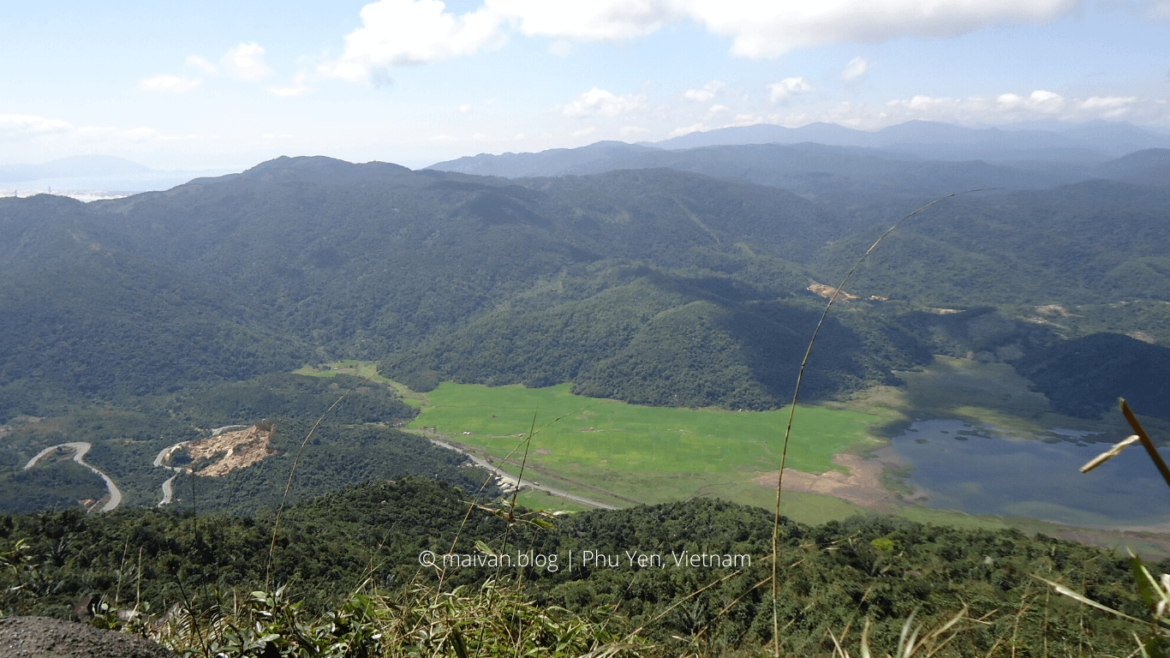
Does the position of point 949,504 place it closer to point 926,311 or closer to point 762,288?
point 926,311

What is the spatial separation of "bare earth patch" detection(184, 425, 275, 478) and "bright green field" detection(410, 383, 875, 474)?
19560mm

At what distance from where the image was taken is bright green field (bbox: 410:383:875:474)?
54.3 m

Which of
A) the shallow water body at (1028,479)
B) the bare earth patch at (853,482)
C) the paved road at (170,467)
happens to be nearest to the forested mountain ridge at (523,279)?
the bare earth patch at (853,482)

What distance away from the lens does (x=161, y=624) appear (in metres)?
2.29

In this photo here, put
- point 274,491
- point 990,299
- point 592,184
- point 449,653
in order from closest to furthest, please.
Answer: point 449,653 < point 274,491 < point 990,299 < point 592,184

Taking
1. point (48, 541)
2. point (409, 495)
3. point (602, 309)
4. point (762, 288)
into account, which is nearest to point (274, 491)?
point (409, 495)

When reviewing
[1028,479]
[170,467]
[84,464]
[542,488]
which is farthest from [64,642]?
[84,464]

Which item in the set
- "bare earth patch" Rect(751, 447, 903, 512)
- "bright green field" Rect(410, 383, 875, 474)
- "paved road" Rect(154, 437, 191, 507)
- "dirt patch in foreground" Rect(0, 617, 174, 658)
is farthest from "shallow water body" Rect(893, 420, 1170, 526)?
"paved road" Rect(154, 437, 191, 507)

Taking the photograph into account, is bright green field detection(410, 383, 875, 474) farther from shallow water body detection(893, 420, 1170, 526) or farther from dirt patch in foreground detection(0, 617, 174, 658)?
dirt patch in foreground detection(0, 617, 174, 658)

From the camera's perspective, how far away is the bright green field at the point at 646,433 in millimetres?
54344

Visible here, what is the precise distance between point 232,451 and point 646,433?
125 ft

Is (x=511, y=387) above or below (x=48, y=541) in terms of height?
below

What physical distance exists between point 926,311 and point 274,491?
310 ft

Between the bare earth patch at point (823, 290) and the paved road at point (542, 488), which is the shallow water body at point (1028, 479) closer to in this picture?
the paved road at point (542, 488)
